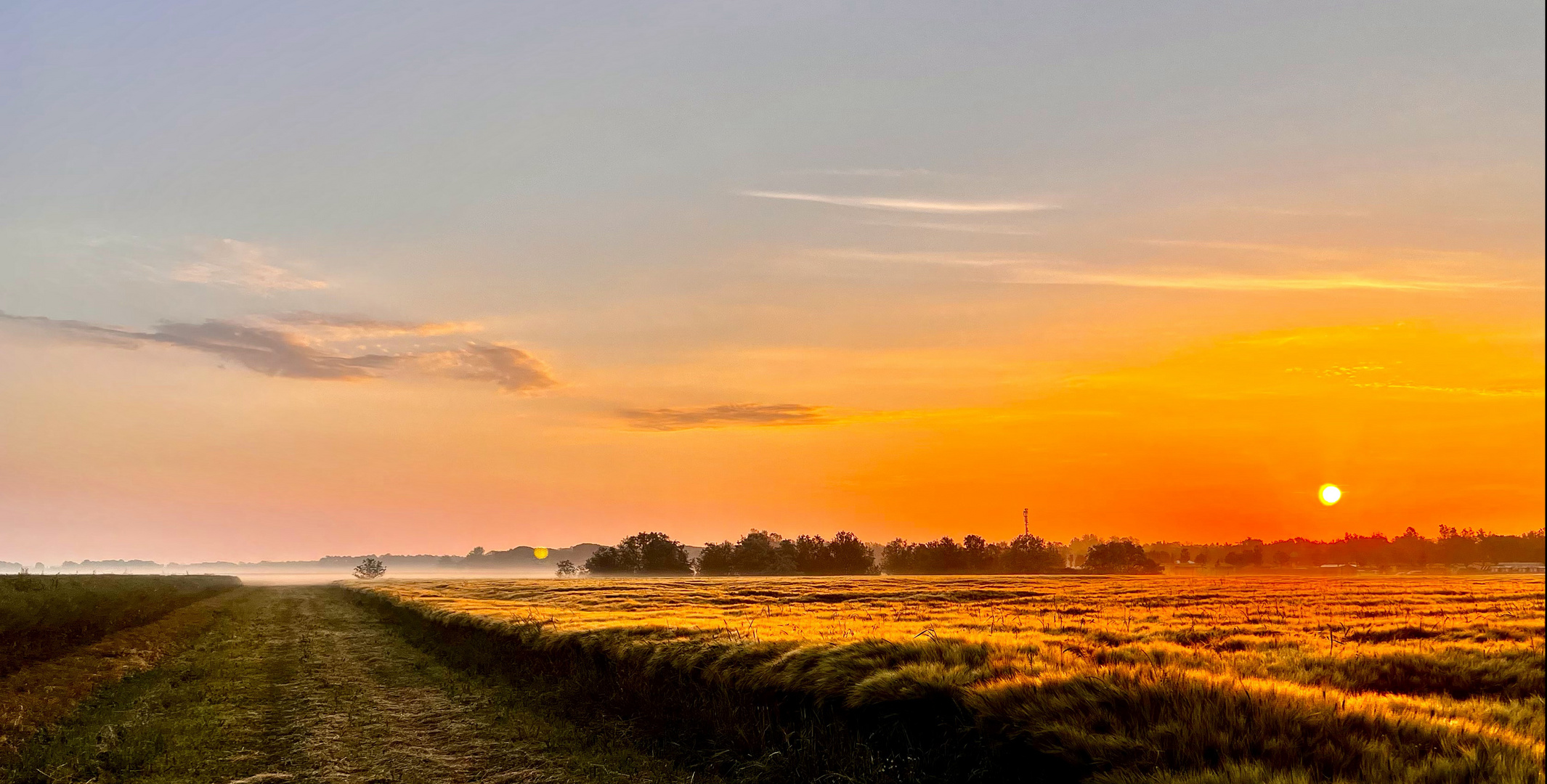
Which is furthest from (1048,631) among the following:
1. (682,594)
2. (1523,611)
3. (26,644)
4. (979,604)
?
(682,594)

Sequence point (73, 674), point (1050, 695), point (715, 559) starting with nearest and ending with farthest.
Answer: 1. point (1050, 695)
2. point (73, 674)
3. point (715, 559)

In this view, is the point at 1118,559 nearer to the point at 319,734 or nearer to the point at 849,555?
the point at 849,555

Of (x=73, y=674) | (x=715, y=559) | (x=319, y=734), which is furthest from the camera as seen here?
(x=715, y=559)

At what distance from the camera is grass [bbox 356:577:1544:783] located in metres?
7.61

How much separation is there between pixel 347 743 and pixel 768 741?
7.92 metres

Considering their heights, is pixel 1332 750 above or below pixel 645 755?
above

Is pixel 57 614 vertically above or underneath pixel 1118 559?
above

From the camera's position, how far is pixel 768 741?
12.5m

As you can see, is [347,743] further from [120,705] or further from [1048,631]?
[1048,631]

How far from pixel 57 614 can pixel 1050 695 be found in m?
47.1

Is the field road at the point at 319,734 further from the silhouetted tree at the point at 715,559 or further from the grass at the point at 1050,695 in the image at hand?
the silhouetted tree at the point at 715,559

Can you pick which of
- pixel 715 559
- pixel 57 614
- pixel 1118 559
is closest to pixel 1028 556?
pixel 1118 559

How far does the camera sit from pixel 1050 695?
31.1 ft

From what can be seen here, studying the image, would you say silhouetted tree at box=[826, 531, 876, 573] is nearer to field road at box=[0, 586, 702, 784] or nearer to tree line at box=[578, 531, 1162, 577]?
tree line at box=[578, 531, 1162, 577]
